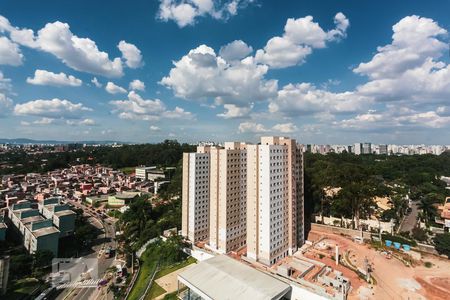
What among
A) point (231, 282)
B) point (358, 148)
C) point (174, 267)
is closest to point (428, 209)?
point (231, 282)

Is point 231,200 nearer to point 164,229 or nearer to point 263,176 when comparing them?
point 263,176

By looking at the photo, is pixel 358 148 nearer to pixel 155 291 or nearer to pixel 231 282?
pixel 231 282

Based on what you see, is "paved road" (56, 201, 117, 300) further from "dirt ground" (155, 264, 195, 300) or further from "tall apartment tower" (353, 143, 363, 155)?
"tall apartment tower" (353, 143, 363, 155)

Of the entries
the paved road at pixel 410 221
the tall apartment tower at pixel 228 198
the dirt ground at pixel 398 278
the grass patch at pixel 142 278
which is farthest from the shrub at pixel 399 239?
the grass patch at pixel 142 278

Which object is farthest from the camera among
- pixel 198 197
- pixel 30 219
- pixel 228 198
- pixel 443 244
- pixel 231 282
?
pixel 30 219

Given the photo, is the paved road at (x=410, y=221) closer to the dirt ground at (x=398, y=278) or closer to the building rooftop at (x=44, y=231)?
the dirt ground at (x=398, y=278)

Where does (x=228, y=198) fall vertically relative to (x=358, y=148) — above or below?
below

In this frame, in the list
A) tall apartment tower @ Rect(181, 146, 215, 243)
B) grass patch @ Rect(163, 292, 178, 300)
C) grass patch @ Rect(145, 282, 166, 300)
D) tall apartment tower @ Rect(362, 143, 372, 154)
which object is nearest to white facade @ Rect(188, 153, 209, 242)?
tall apartment tower @ Rect(181, 146, 215, 243)
